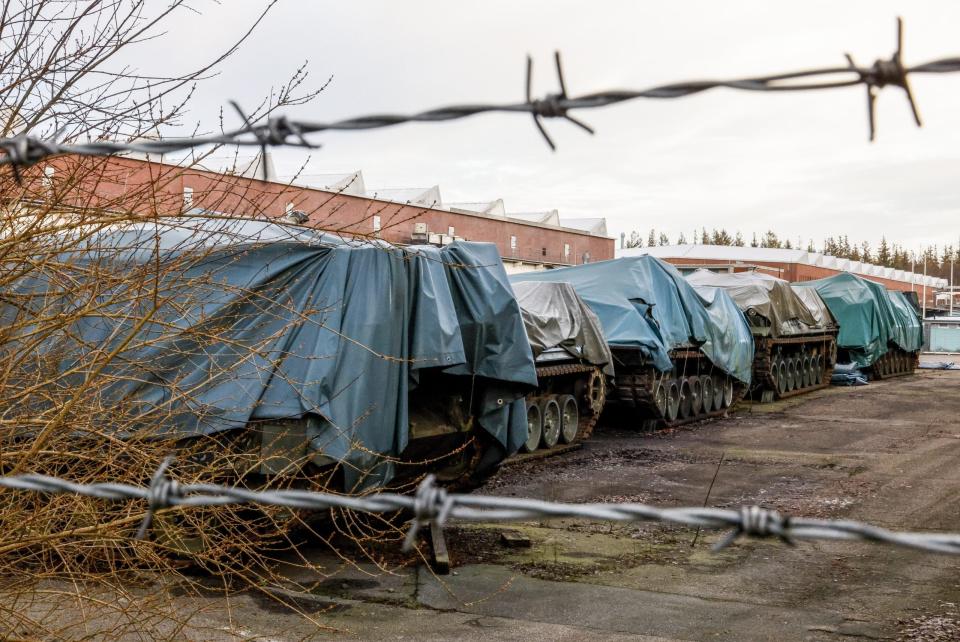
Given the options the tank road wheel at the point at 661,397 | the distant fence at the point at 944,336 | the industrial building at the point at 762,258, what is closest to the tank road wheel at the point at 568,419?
the tank road wheel at the point at 661,397

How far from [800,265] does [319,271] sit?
62352 millimetres

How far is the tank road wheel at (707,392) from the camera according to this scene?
2033cm

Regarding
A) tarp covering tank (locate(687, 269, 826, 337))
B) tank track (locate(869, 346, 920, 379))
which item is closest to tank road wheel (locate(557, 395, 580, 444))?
tarp covering tank (locate(687, 269, 826, 337))

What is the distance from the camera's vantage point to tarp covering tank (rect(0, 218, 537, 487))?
747 cm

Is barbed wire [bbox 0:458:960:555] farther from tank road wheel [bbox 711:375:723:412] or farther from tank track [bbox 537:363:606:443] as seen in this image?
tank road wheel [bbox 711:375:723:412]

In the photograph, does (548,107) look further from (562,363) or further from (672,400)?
(672,400)

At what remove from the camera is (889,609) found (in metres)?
7.07

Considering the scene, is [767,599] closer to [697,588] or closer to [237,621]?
[697,588]

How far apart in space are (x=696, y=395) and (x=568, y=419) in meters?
5.17

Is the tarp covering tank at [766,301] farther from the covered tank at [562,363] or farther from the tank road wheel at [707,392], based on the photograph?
the covered tank at [562,363]

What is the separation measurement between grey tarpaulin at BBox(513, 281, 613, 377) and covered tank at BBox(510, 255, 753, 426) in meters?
1.56


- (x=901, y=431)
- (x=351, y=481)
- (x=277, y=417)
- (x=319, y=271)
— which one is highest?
(x=319, y=271)

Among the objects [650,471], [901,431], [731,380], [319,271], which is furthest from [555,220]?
[319,271]

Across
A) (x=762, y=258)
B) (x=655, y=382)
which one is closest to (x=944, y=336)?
(x=762, y=258)
